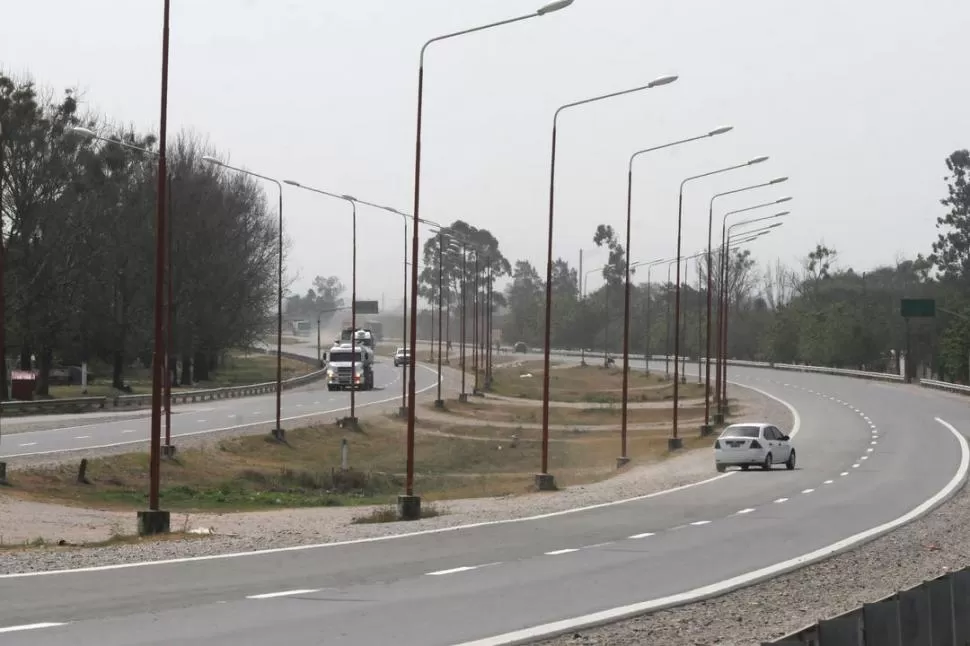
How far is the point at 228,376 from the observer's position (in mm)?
128250

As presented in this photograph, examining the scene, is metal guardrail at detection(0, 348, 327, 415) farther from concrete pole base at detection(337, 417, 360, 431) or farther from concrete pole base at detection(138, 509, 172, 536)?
concrete pole base at detection(138, 509, 172, 536)

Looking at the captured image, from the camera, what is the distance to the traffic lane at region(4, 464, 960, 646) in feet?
43.9

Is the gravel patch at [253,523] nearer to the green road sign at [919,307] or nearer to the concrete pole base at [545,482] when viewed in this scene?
the concrete pole base at [545,482]

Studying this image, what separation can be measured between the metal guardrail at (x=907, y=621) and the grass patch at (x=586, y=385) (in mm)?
97104

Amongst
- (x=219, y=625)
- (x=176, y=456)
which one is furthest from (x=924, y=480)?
(x=219, y=625)

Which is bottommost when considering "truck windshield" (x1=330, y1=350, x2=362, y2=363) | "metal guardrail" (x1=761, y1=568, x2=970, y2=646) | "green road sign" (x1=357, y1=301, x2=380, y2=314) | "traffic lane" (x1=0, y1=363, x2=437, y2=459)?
"traffic lane" (x1=0, y1=363, x2=437, y2=459)

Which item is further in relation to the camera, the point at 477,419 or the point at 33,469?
the point at 477,419

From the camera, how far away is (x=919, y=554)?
22703mm

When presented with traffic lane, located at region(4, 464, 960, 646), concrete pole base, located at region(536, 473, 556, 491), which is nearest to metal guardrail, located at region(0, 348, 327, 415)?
concrete pole base, located at region(536, 473, 556, 491)

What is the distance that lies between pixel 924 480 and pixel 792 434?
26.4m

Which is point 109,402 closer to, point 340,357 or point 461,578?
point 340,357

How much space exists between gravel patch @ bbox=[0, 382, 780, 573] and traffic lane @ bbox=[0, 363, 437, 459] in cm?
1364

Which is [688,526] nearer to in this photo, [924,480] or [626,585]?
[626,585]

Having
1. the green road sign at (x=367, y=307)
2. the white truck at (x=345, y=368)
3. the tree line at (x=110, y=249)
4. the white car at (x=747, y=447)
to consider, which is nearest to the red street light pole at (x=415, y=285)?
the white car at (x=747, y=447)
